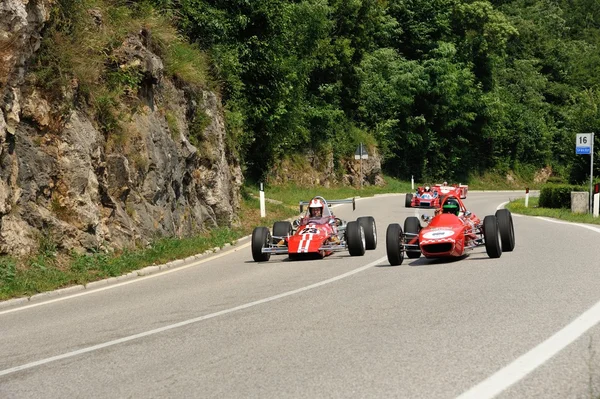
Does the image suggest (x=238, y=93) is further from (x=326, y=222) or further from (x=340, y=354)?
(x=340, y=354)

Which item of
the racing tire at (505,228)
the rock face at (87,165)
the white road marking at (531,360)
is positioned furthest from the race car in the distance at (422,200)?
the white road marking at (531,360)

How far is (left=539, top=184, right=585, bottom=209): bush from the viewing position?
110ft

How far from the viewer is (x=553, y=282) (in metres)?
10.5

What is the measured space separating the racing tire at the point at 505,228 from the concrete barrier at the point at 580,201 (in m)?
15.8

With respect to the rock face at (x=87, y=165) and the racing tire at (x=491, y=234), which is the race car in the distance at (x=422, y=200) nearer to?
the rock face at (x=87, y=165)

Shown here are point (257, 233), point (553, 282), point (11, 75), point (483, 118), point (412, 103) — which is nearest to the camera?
point (553, 282)

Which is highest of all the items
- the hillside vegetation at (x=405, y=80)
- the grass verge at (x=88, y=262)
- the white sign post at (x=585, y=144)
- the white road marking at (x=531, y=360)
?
the hillside vegetation at (x=405, y=80)

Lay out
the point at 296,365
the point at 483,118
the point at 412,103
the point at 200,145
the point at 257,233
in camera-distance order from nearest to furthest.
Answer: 1. the point at 296,365
2. the point at 257,233
3. the point at 200,145
4. the point at 412,103
5. the point at 483,118

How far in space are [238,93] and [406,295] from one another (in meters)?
20.9

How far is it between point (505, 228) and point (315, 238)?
3792 millimetres

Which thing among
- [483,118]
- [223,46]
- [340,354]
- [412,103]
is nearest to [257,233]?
[340,354]

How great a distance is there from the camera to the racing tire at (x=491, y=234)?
1363 cm

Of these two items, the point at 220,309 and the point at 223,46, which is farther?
the point at 223,46

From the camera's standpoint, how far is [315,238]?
15898mm
